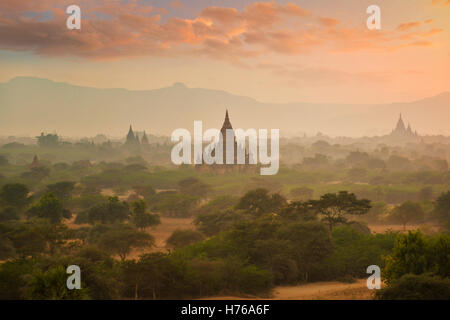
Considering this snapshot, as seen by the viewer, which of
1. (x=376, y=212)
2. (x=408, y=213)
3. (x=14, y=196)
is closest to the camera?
(x=408, y=213)

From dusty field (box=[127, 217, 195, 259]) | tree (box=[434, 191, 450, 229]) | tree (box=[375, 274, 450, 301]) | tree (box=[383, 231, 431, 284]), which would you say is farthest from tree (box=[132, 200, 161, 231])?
tree (box=[434, 191, 450, 229])

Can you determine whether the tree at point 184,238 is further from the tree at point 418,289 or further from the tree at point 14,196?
the tree at point 14,196

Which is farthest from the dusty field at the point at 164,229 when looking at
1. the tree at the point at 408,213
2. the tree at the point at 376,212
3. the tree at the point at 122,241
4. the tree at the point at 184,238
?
the tree at the point at 408,213

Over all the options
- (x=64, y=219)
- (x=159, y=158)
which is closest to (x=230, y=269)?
(x=64, y=219)

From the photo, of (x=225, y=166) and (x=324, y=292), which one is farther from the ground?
(x=225, y=166)

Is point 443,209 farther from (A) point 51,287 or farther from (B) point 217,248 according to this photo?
(A) point 51,287

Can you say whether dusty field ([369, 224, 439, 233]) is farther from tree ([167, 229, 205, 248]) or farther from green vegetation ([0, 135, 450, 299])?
tree ([167, 229, 205, 248])

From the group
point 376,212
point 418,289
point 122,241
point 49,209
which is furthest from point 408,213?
point 49,209
